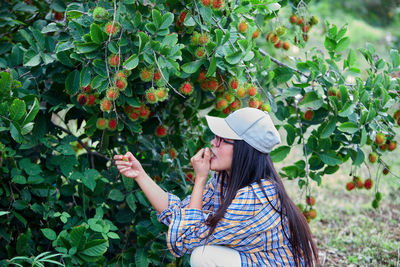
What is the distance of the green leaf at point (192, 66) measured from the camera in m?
1.74

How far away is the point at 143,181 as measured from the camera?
65.9 inches

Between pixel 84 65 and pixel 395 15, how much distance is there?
891 centimetres

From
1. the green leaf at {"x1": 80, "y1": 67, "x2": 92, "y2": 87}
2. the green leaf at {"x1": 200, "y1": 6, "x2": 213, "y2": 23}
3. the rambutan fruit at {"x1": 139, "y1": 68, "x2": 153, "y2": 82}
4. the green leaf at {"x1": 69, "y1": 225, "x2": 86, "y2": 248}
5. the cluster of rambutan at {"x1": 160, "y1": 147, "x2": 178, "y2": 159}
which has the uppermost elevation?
the green leaf at {"x1": 200, "y1": 6, "x2": 213, "y2": 23}

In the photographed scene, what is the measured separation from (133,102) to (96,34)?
12.1 inches

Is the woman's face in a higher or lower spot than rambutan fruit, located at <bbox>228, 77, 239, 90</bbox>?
lower

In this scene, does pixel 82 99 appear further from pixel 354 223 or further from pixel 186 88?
pixel 354 223

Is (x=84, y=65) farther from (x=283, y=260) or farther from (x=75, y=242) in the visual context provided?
(x=283, y=260)

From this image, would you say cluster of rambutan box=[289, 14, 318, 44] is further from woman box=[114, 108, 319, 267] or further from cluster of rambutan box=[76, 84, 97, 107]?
cluster of rambutan box=[76, 84, 97, 107]

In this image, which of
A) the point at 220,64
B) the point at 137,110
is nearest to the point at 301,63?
the point at 220,64

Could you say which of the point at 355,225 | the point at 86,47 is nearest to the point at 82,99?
the point at 86,47

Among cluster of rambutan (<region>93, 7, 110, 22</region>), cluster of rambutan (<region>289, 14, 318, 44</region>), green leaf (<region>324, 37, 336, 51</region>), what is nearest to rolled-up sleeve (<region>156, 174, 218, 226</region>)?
cluster of rambutan (<region>93, 7, 110, 22</region>)

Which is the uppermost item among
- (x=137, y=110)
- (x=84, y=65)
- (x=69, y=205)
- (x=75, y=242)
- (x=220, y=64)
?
(x=220, y=64)

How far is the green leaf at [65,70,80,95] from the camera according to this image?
1803 mm

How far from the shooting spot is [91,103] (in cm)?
179
